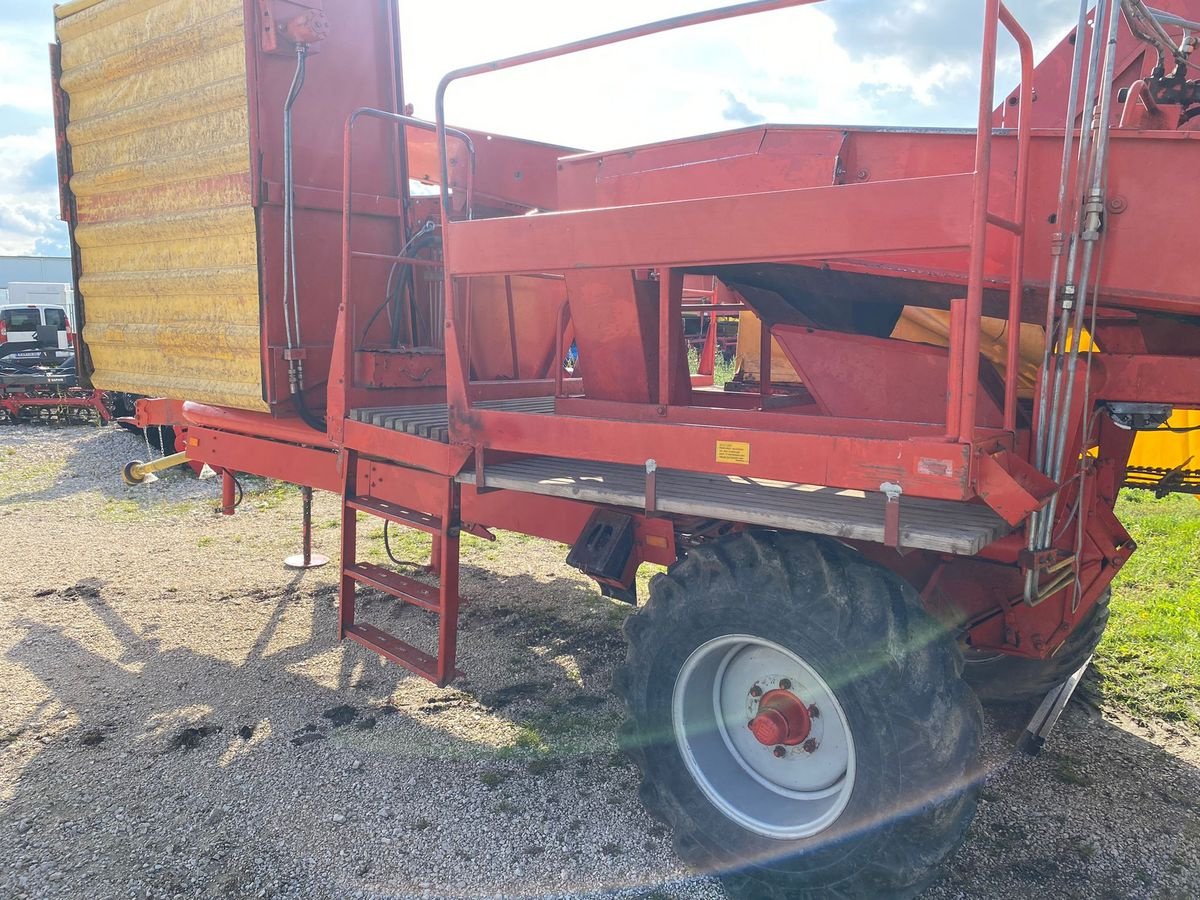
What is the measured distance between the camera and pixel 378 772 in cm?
327

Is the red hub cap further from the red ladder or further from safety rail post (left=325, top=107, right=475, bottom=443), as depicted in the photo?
safety rail post (left=325, top=107, right=475, bottom=443)

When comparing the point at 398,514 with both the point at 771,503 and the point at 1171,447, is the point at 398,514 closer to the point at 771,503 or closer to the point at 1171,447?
the point at 771,503

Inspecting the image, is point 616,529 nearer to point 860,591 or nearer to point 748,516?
point 748,516

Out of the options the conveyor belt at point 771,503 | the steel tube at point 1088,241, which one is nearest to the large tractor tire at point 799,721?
the conveyor belt at point 771,503

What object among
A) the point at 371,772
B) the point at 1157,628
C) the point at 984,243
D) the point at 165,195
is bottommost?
the point at 371,772

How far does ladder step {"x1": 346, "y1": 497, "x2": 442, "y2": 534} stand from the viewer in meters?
3.45

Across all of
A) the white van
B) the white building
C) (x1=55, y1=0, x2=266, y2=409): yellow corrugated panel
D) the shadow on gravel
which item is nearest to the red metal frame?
(x1=55, y1=0, x2=266, y2=409): yellow corrugated panel

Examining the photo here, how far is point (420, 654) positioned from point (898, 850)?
203 centimetres

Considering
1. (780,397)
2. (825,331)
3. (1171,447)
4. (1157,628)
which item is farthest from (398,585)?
(1157,628)

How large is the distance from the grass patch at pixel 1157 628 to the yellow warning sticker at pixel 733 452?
2.63m

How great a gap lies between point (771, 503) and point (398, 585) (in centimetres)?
187

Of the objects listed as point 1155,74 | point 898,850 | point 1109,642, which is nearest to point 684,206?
point 1155,74

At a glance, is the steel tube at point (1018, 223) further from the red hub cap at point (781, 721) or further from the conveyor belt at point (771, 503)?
the red hub cap at point (781, 721)

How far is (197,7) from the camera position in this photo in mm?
4043
